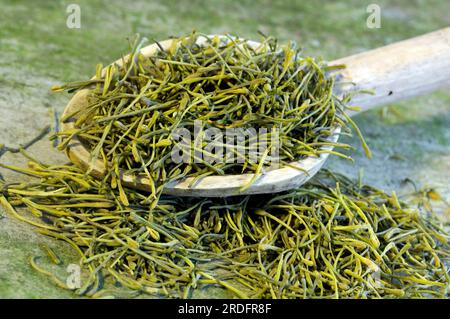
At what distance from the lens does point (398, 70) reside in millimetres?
2055

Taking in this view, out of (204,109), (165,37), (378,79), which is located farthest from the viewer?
(165,37)

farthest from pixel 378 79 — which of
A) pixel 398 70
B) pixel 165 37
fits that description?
pixel 165 37

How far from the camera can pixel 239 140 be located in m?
1.68

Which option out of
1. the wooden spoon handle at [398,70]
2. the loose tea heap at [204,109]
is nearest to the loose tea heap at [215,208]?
the loose tea heap at [204,109]

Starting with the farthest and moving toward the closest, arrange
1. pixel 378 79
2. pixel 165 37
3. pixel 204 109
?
1. pixel 165 37
2. pixel 378 79
3. pixel 204 109

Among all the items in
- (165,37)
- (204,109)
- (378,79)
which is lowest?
(204,109)

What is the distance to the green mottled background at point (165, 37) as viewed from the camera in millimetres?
1910

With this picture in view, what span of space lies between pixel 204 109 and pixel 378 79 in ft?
2.02

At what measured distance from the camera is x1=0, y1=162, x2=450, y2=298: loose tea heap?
1.59 m

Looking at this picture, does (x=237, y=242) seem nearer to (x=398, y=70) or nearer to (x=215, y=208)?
(x=215, y=208)

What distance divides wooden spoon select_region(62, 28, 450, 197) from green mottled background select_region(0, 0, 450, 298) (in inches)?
9.0

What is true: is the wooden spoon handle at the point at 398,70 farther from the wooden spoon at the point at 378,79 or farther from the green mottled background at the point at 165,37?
the green mottled background at the point at 165,37

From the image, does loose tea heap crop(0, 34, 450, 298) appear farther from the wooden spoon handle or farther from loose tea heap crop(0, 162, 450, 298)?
the wooden spoon handle

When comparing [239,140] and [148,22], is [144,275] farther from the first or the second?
[148,22]
